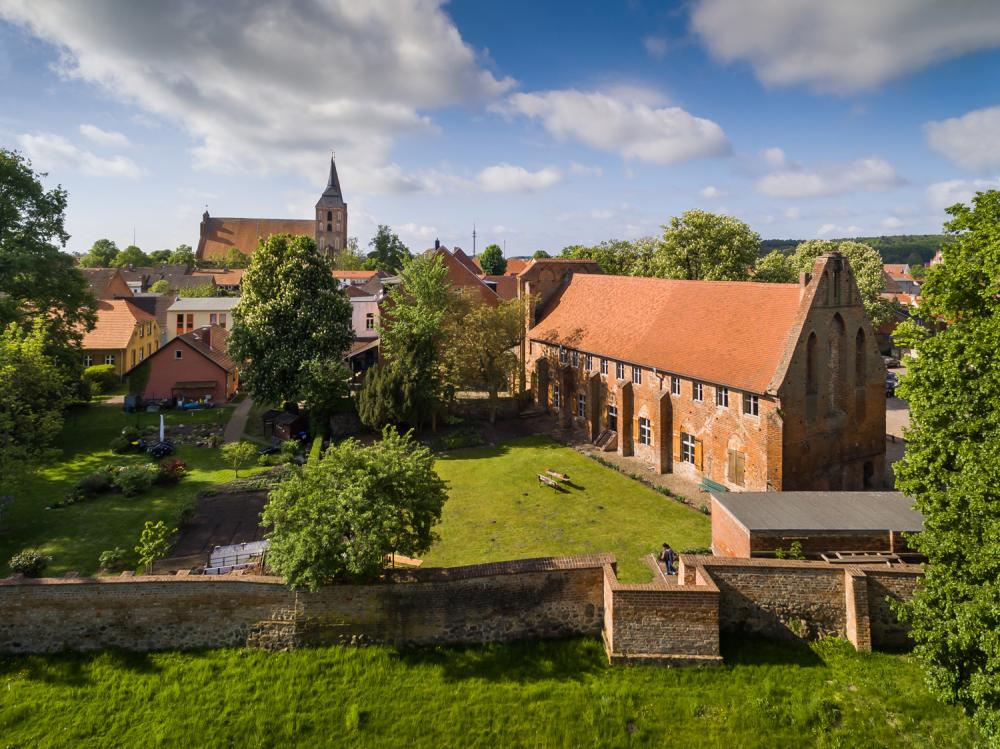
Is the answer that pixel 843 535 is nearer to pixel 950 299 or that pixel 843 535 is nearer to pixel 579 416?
pixel 950 299

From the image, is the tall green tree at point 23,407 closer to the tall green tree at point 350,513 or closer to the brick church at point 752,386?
the tall green tree at point 350,513

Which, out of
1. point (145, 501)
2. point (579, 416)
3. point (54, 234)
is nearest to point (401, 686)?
point (145, 501)

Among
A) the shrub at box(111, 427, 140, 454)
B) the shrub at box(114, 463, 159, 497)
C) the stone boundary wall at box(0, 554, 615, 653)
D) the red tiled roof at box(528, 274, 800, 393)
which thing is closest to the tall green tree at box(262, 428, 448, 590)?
the stone boundary wall at box(0, 554, 615, 653)

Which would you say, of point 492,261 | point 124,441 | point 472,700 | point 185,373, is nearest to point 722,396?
point 472,700

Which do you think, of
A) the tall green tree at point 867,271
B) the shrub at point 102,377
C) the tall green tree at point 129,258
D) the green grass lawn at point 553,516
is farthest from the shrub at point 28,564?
the tall green tree at point 129,258

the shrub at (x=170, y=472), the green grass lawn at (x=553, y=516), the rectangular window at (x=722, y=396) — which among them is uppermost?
the rectangular window at (x=722, y=396)
